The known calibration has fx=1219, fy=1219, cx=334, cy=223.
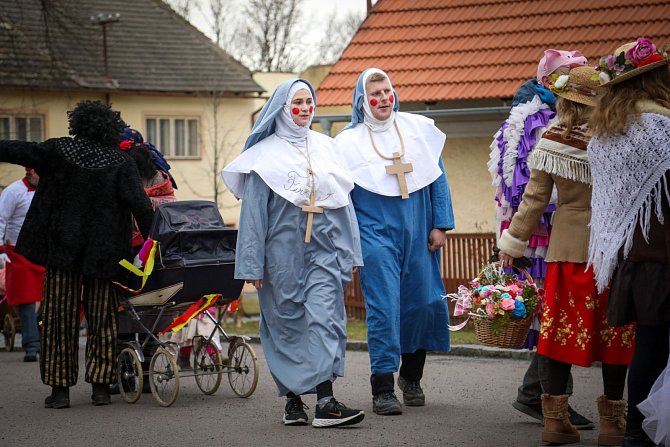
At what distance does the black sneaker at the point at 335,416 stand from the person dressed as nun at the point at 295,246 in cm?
11

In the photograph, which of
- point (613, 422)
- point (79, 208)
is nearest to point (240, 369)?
point (79, 208)

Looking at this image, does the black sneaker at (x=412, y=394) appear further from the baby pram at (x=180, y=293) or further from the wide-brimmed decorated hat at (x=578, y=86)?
the wide-brimmed decorated hat at (x=578, y=86)

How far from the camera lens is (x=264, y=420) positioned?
8.33m

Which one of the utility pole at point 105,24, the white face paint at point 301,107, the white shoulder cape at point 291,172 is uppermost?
the utility pole at point 105,24

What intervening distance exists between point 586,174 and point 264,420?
294cm

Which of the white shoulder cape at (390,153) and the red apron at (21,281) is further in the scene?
the red apron at (21,281)

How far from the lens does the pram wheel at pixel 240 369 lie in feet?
31.0

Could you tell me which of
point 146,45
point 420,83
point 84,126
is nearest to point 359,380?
point 84,126

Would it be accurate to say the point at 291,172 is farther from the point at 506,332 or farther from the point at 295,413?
the point at 506,332

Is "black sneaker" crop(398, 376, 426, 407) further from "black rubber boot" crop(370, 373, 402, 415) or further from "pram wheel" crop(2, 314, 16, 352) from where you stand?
"pram wheel" crop(2, 314, 16, 352)

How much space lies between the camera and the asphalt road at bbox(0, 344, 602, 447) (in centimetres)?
739

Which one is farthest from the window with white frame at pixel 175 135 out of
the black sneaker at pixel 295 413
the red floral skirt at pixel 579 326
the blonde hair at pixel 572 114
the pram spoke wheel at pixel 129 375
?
the red floral skirt at pixel 579 326

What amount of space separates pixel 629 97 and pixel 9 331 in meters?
9.80

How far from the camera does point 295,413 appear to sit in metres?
8.01
